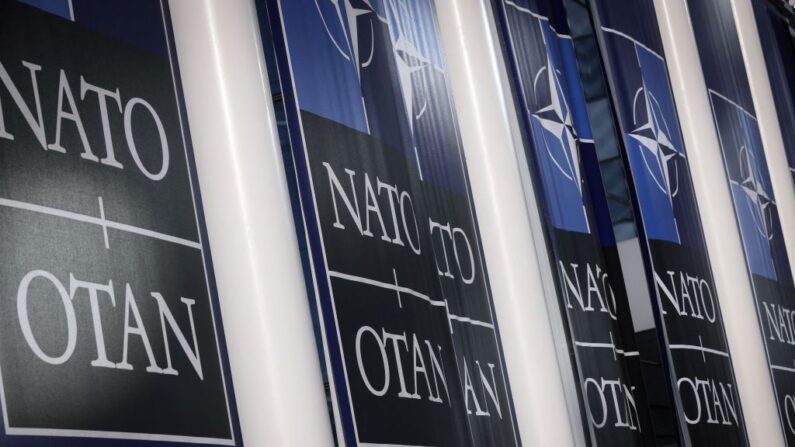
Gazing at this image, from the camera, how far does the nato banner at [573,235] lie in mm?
6613

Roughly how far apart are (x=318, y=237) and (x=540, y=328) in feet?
8.34

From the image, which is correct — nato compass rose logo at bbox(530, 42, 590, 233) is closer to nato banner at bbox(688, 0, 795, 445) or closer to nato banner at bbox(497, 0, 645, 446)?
nato banner at bbox(497, 0, 645, 446)

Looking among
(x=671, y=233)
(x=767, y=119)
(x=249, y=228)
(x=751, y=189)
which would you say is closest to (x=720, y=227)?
(x=751, y=189)

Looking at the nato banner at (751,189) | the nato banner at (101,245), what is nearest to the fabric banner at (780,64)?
the nato banner at (751,189)

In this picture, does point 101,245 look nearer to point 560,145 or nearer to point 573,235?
point 573,235

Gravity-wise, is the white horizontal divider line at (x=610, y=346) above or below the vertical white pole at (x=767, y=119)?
below

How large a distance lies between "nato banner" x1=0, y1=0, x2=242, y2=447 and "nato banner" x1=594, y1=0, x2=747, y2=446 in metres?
4.48

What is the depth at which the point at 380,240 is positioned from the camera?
4762mm

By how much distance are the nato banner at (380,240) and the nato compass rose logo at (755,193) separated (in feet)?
16.0

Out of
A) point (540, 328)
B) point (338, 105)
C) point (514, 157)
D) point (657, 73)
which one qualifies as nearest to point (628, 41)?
point (657, 73)

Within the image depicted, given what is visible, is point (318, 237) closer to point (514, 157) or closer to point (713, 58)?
point (514, 157)

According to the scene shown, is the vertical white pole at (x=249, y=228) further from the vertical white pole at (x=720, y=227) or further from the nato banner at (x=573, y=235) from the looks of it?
the vertical white pole at (x=720, y=227)

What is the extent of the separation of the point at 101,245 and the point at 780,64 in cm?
1011

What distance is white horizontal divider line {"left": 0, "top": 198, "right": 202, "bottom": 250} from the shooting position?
10.5 feet
